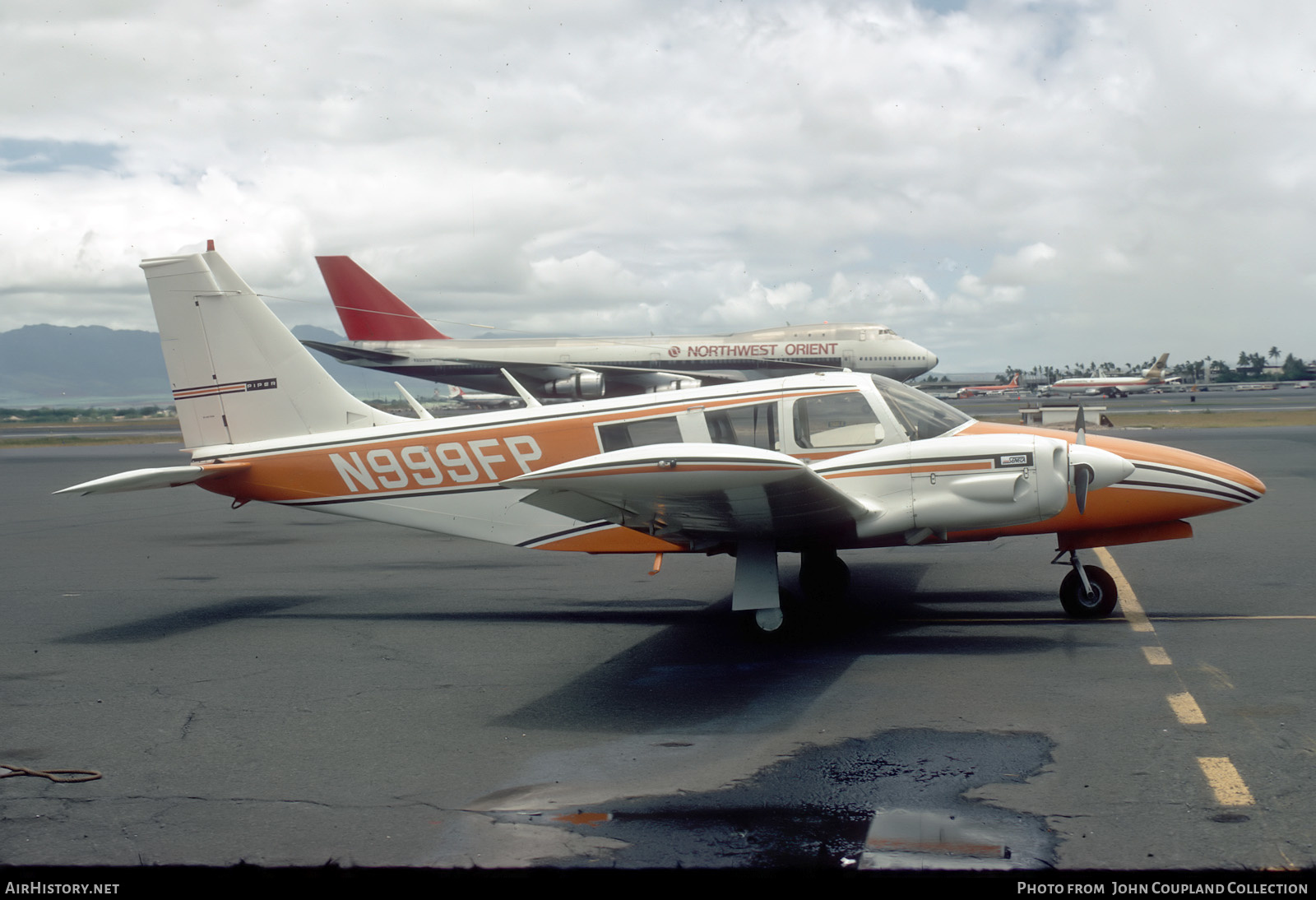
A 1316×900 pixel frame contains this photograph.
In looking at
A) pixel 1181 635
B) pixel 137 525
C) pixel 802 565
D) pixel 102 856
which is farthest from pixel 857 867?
pixel 137 525

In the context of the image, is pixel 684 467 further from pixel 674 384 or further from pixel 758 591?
pixel 674 384

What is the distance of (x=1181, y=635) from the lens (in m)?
7.80

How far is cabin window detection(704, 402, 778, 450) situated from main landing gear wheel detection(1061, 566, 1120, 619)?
3.00 metres

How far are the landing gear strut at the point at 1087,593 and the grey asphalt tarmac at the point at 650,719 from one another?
30 cm

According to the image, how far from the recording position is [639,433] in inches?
356

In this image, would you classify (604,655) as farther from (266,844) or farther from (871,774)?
(266,844)

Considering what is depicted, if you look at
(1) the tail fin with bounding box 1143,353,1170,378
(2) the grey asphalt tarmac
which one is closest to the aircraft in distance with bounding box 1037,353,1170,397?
(1) the tail fin with bounding box 1143,353,1170,378

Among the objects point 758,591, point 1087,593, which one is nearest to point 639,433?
point 758,591

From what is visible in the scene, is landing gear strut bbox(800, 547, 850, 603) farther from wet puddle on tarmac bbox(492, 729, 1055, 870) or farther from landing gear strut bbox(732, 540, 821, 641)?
wet puddle on tarmac bbox(492, 729, 1055, 870)

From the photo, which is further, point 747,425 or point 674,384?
point 674,384

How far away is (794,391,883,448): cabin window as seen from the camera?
8.66m

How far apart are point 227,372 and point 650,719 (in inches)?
269

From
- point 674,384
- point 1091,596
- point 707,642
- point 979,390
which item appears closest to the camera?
point 707,642

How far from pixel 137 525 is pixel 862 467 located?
14767 millimetres
